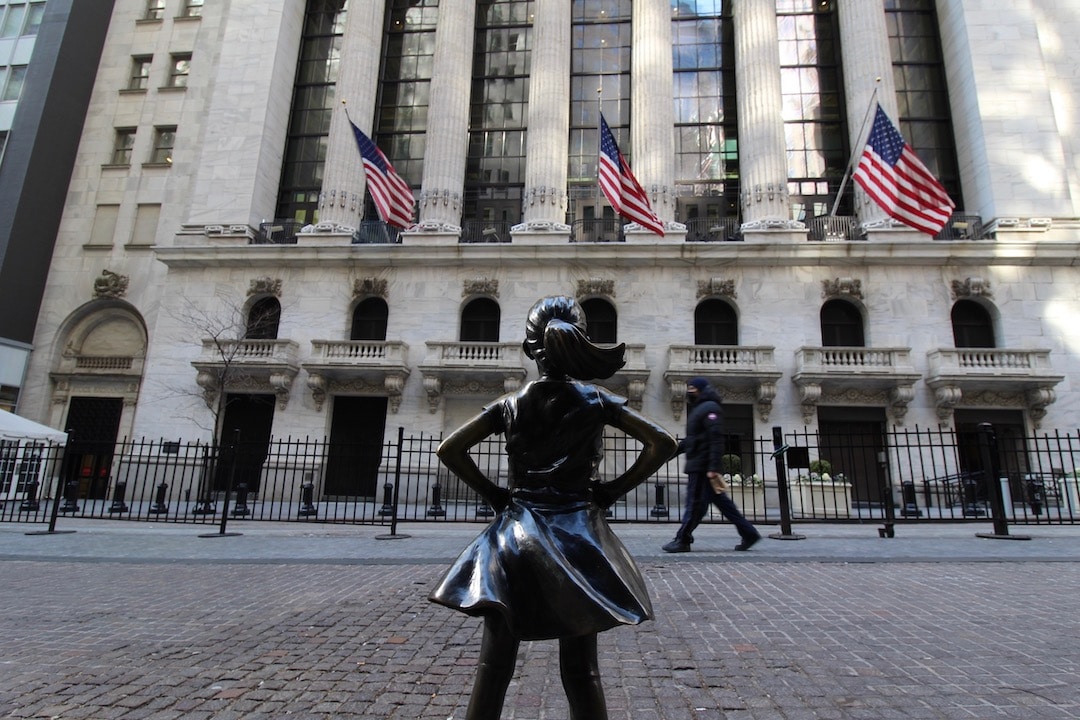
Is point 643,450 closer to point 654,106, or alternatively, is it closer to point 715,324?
point 715,324

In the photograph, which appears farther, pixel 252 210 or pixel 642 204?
pixel 252 210

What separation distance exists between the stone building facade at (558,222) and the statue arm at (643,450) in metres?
17.1

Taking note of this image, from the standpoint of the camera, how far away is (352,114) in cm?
2355

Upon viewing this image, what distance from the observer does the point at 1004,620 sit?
167 inches

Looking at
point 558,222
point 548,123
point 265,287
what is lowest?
point 265,287

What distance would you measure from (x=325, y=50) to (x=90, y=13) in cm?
1130

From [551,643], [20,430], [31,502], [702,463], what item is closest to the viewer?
[551,643]

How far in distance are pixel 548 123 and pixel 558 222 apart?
424 cm

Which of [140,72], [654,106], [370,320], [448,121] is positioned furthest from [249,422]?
[654,106]

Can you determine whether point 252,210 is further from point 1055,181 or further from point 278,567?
point 1055,181

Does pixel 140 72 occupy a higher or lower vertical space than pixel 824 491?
higher

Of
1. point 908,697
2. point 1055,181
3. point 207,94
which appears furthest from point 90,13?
point 1055,181

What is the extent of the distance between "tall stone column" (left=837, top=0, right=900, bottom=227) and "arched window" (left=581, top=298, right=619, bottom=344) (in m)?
9.78

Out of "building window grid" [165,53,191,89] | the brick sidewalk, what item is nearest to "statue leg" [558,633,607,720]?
the brick sidewalk
